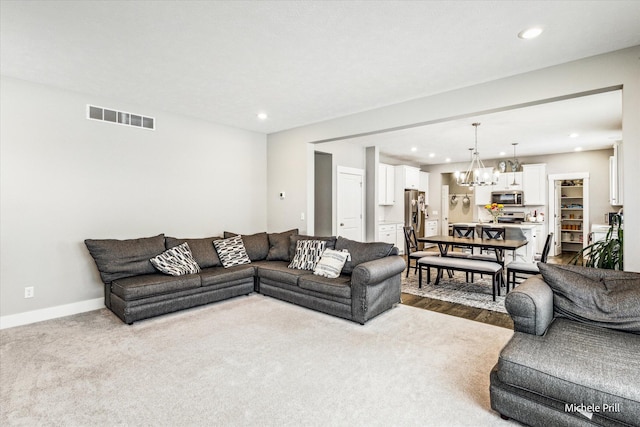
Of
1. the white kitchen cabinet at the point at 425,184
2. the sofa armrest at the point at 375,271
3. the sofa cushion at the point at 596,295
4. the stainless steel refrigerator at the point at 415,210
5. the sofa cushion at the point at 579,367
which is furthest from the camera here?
the white kitchen cabinet at the point at 425,184

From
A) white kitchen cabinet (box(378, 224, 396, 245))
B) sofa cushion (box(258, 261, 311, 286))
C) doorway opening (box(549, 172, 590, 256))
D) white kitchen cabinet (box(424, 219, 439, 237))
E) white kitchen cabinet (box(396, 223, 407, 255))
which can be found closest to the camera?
sofa cushion (box(258, 261, 311, 286))

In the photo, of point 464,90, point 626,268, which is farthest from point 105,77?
point 626,268

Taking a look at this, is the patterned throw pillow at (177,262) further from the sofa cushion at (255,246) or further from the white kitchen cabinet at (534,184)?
the white kitchen cabinet at (534,184)

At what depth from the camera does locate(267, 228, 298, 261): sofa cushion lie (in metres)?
5.23

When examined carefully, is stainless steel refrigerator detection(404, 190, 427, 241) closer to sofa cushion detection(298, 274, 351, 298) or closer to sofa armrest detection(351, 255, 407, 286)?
sofa armrest detection(351, 255, 407, 286)

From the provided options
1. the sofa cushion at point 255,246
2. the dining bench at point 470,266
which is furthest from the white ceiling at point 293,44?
the dining bench at point 470,266

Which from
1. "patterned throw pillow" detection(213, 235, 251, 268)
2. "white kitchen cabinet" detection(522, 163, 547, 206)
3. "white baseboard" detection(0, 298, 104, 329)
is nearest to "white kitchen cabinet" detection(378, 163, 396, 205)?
"white kitchen cabinet" detection(522, 163, 547, 206)

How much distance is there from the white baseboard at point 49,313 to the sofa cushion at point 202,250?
1.13m

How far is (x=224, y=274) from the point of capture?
4371 mm

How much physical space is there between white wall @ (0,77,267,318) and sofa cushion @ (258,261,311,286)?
4.46 feet

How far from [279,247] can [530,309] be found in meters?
3.72

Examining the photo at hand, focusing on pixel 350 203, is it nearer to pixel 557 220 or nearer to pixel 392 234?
pixel 392 234

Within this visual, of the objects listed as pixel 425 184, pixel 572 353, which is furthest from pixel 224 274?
pixel 425 184

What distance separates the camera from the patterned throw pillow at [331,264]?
13.6ft
